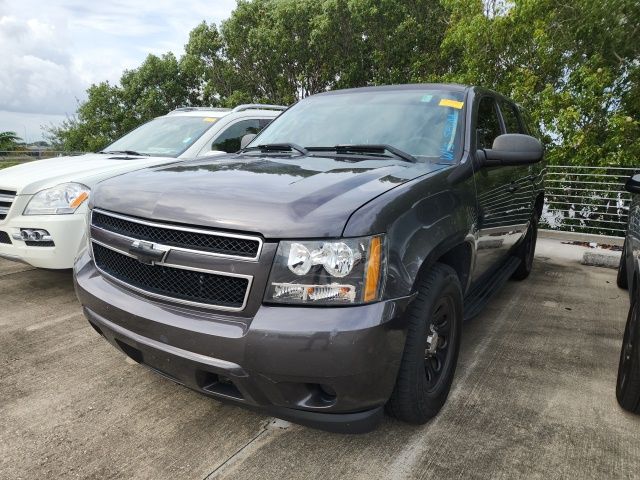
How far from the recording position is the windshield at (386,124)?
117 inches

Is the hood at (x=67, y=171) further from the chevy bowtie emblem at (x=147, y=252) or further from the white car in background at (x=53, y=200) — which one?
the chevy bowtie emblem at (x=147, y=252)

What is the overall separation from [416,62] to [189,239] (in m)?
16.0

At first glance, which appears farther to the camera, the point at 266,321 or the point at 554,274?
the point at 554,274

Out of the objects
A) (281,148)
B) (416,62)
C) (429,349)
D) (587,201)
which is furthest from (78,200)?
(416,62)

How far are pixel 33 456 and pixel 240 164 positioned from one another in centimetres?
171

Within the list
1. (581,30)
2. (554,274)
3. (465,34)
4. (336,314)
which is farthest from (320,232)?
(465,34)

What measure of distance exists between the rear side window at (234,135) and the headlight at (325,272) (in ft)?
12.4

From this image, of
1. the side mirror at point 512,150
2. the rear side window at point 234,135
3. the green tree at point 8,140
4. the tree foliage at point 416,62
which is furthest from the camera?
the green tree at point 8,140

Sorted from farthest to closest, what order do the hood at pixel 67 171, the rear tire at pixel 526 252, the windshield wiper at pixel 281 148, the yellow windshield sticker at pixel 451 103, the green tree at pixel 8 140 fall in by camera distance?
the green tree at pixel 8 140, the rear tire at pixel 526 252, the hood at pixel 67 171, the yellow windshield sticker at pixel 451 103, the windshield wiper at pixel 281 148

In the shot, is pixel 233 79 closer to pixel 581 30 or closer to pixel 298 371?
pixel 581 30

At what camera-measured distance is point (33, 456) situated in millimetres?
2234

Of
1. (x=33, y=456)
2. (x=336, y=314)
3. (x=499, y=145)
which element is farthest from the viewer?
(x=499, y=145)

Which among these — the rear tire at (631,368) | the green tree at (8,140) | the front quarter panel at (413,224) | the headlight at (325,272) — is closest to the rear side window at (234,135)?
the front quarter panel at (413,224)

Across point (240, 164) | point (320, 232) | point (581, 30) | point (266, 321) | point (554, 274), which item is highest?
point (581, 30)
